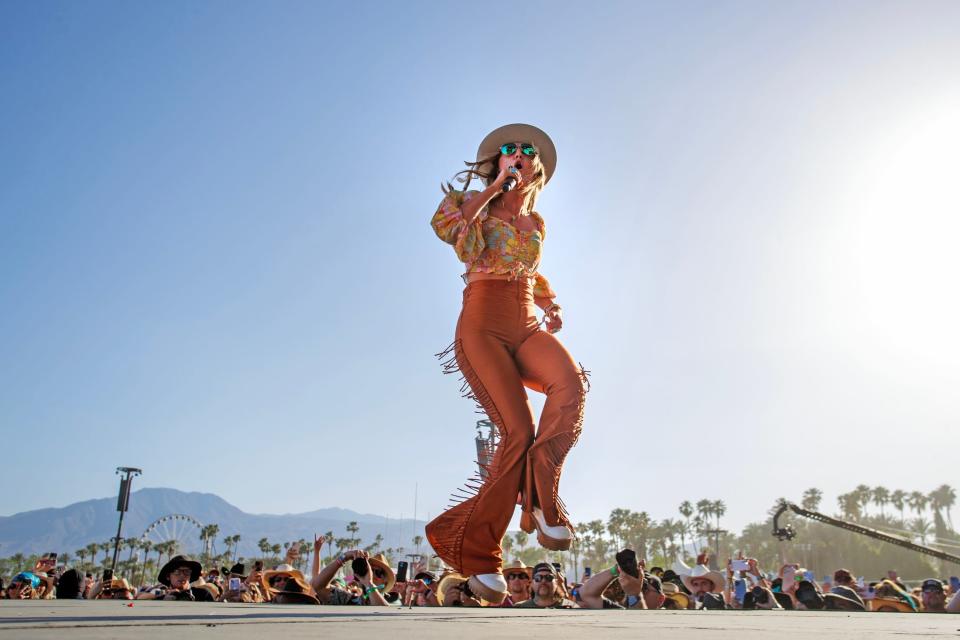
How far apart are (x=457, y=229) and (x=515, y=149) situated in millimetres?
1037

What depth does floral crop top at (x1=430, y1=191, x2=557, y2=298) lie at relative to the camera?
14.6 feet

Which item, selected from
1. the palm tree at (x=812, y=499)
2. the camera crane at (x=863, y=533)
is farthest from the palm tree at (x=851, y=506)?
the camera crane at (x=863, y=533)

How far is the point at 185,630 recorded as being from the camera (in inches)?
47.3

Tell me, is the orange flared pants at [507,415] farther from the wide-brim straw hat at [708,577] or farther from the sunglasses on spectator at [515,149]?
the wide-brim straw hat at [708,577]

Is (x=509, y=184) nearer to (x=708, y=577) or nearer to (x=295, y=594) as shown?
(x=295, y=594)

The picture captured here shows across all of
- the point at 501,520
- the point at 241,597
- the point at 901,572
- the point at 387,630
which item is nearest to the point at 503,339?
the point at 501,520

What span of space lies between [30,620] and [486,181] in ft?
14.0

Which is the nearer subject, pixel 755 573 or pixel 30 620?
pixel 30 620

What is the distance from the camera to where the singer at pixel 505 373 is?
394 centimetres

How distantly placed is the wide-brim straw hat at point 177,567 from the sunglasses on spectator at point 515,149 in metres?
4.70

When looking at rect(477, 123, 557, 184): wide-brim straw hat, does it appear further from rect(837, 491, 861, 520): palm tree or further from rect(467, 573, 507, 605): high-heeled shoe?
rect(837, 491, 861, 520): palm tree

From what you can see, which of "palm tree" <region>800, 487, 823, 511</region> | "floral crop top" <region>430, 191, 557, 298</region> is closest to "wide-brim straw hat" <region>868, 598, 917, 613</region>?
"floral crop top" <region>430, 191, 557, 298</region>

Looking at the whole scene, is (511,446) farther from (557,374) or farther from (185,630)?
(185,630)

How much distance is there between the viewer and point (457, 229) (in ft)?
14.5
